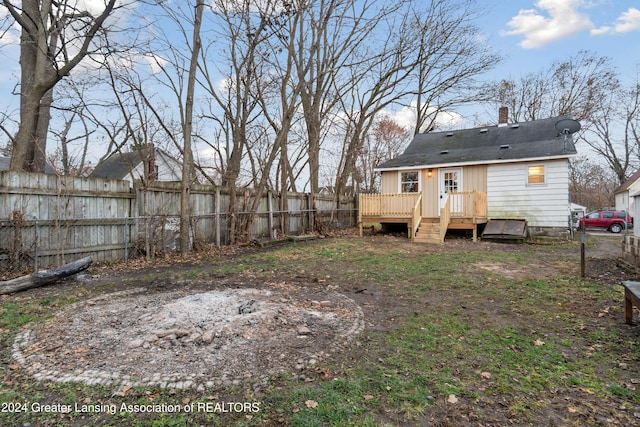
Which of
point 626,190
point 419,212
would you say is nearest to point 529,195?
point 419,212

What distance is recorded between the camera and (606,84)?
20.6 m

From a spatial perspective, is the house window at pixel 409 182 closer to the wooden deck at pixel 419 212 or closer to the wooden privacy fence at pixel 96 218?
the wooden deck at pixel 419 212

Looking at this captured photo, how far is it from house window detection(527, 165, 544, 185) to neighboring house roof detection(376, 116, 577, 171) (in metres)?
0.53

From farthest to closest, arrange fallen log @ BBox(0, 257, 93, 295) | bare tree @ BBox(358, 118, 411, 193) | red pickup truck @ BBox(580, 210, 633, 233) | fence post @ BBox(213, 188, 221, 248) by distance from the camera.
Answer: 1. bare tree @ BBox(358, 118, 411, 193)
2. red pickup truck @ BBox(580, 210, 633, 233)
3. fence post @ BBox(213, 188, 221, 248)
4. fallen log @ BBox(0, 257, 93, 295)

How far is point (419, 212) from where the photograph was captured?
12.2 metres

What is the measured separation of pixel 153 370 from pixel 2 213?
18.5ft

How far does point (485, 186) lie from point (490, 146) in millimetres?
2331

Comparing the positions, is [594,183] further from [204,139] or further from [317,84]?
Answer: [204,139]

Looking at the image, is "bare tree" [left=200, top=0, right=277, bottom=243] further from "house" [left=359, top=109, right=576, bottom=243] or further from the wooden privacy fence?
"house" [left=359, top=109, right=576, bottom=243]

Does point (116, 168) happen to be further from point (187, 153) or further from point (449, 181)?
point (449, 181)

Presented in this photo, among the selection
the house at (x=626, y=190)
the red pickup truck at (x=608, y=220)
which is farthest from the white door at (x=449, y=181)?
the house at (x=626, y=190)

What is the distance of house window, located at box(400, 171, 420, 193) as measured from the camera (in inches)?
539

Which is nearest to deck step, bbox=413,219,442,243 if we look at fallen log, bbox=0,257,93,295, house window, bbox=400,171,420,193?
house window, bbox=400,171,420,193

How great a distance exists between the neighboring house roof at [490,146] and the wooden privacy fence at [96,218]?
799 cm
